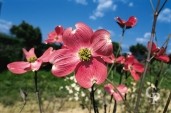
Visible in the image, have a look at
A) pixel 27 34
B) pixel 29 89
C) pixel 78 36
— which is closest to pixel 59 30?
pixel 78 36

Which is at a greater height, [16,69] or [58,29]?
[58,29]

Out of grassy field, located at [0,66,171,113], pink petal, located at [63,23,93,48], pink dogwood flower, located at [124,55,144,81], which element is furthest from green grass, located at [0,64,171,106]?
pink petal, located at [63,23,93,48]

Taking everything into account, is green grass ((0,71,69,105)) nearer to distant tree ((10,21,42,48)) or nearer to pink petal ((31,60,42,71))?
pink petal ((31,60,42,71))

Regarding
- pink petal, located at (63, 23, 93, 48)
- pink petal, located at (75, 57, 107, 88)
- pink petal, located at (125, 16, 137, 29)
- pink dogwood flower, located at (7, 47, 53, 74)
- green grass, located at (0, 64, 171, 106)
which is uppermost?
green grass, located at (0, 64, 171, 106)

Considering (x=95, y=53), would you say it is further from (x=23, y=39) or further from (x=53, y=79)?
(x=23, y=39)

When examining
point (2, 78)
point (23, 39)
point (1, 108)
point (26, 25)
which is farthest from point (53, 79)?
point (26, 25)
